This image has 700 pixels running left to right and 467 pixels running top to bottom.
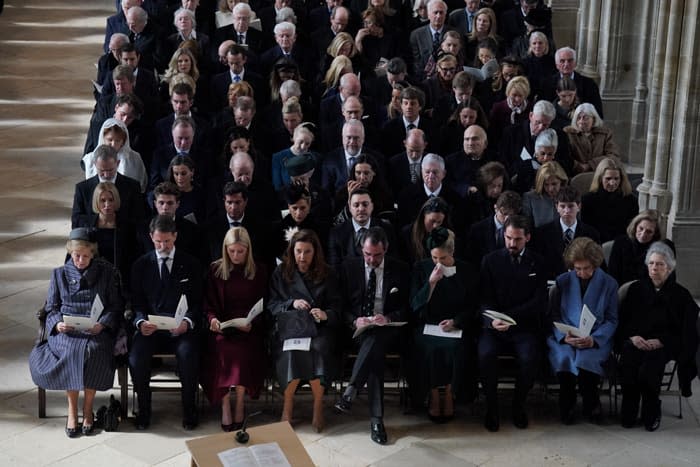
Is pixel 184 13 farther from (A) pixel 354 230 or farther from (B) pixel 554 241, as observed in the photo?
(B) pixel 554 241

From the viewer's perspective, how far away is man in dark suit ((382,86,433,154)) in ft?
40.3

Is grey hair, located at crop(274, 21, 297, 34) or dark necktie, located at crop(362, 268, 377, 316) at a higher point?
grey hair, located at crop(274, 21, 297, 34)

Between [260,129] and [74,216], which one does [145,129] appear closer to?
[260,129]

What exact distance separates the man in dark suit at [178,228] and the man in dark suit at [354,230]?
41.0 inches

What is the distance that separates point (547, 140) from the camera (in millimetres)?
11555

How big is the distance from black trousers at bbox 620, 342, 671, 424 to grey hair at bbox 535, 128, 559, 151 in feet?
7.63

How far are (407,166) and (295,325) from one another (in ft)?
8.02

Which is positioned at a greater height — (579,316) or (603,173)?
(603,173)

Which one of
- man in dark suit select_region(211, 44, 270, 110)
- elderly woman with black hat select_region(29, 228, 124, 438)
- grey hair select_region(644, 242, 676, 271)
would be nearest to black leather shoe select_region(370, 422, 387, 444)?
elderly woman with black hat select_region(29, 228, 124, 438)

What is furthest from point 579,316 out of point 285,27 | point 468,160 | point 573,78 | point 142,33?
point 142,33

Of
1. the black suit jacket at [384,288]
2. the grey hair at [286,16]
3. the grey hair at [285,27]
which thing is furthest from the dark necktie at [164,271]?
the grey hair at [286,16]

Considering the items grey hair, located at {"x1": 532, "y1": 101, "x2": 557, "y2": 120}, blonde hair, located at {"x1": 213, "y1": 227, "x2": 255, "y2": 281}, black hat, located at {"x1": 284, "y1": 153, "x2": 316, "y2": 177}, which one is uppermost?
grey hair, located at {"x1": 532, "y1": 101, "x2": 557, "y2": 120}

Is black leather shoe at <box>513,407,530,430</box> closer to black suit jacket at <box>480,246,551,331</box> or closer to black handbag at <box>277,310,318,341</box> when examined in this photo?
black suit jacket at <box>480,246,551,331</box>

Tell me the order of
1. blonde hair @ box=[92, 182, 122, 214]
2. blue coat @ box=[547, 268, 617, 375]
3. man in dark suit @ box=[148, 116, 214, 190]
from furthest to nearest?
1. man in dark suit @ box=[148, 116, 214, 190]
2. blonde hair @ box=[92, 182, 122, 214]
3. blue coat @ box=[547, 268, 617, 375]
